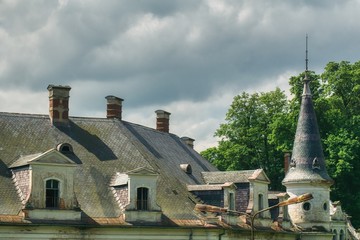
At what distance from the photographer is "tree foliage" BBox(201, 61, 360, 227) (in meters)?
67.7

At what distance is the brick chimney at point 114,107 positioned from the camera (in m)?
44.8

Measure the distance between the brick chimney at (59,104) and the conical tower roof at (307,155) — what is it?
16.9m

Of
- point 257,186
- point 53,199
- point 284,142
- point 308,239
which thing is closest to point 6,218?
point 53,199

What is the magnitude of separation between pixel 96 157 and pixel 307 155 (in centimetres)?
1723

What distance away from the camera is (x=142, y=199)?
3753cm

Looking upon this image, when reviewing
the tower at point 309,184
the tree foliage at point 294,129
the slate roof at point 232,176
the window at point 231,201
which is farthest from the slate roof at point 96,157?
the tree foliage at point 294,129

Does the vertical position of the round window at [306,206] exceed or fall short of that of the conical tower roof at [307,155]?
it falls short

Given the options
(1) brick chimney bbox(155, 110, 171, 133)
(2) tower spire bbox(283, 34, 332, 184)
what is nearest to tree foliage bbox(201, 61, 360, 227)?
(2) tower spire bbox(283, 34, 332, 184)

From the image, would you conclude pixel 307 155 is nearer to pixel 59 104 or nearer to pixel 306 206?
pixel 306 206

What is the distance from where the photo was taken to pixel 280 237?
47.0 metres

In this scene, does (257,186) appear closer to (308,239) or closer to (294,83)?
(308,239)

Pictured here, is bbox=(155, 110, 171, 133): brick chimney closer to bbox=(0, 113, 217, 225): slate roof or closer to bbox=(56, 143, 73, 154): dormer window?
bbox=(0, 113, 217, 225): slate roof

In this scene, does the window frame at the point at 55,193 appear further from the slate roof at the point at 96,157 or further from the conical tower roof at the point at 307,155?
the conical tower roof at the point at 307,155

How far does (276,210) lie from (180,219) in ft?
35.4
